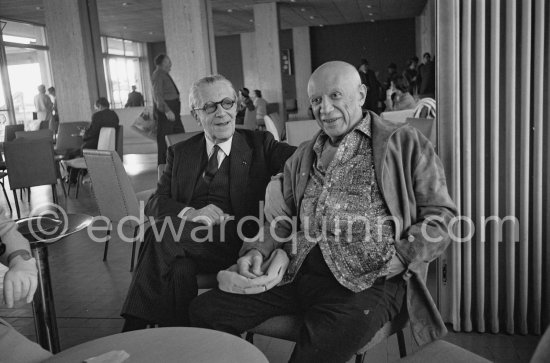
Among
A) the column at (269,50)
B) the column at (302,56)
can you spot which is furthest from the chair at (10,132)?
the column at (302,56)

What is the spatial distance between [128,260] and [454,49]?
3.04 m

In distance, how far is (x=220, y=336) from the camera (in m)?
1.48

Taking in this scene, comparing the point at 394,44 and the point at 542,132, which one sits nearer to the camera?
the point at 542,132

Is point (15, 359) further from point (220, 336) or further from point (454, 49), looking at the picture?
point (454, 49)

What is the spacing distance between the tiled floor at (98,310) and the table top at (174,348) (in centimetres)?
111

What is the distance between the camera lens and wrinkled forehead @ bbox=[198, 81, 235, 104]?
257cm

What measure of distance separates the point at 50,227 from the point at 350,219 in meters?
1.23

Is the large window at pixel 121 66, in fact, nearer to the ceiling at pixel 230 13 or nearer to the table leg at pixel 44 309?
the ceiling at pixel 230 13

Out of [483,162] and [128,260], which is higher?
[483,162]

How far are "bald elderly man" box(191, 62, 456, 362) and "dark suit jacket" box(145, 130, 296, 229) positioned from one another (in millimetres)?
434

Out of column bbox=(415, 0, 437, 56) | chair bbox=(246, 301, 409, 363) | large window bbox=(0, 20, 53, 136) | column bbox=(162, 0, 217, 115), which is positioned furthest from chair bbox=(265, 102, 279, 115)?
chair bbox=(246, 301, 409, 363)

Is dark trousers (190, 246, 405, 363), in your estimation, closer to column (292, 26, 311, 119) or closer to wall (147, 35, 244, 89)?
column (292, 26, 311, 119)

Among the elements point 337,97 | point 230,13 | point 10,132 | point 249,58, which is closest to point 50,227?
point 337,97

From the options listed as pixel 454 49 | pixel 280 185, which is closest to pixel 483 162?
pixel 454 49
